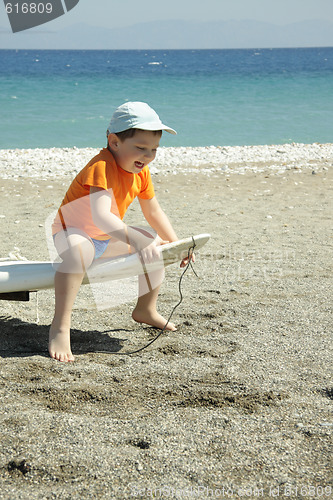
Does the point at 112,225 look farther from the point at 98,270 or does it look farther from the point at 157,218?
the point at 157,218

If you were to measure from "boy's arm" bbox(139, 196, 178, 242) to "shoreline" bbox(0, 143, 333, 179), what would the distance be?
178 inches

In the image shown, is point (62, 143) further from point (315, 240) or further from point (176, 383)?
point (176, 383)

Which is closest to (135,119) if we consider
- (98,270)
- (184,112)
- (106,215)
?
(106,215)

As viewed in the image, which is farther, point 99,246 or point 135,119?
point 99,246

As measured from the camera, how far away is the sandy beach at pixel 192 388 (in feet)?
5.71

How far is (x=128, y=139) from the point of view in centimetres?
267

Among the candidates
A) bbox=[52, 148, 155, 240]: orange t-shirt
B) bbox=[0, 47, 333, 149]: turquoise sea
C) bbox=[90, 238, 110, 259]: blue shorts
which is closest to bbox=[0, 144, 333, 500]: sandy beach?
bbox=[90, 238, 110, 259]: blue shorts

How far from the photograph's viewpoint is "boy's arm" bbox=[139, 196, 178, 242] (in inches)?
118

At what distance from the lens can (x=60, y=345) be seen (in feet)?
8.38

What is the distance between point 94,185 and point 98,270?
408 millimetres

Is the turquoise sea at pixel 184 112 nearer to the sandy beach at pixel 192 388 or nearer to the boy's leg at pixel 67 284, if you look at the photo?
the sandy beach at pixel 192 388

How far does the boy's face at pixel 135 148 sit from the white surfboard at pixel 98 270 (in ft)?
1.40

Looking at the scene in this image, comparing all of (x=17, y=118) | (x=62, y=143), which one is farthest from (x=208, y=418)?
(x=17, y=118)

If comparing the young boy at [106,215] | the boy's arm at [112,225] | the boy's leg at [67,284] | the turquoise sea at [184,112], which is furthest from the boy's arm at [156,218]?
the turquoise sea at [184,112]
